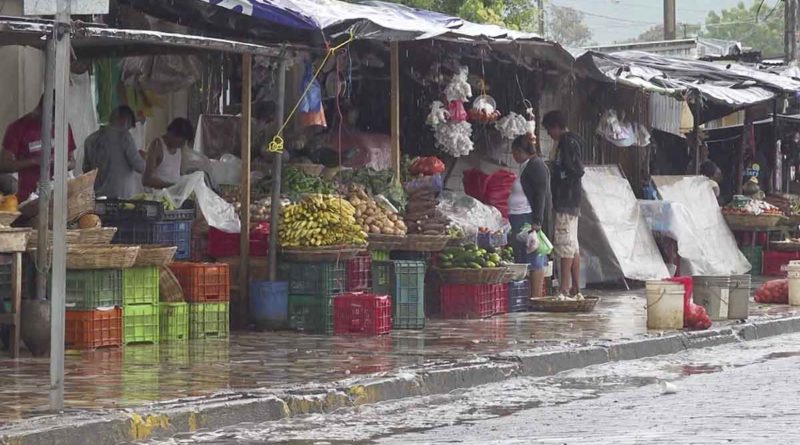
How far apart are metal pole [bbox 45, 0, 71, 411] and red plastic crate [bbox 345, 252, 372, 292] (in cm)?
565

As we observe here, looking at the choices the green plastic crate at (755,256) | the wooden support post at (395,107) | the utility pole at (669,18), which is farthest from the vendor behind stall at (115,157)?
the utility pole at (669,18)

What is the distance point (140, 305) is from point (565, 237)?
6.32m

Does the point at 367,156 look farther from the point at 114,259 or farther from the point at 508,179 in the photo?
the point at 114,259

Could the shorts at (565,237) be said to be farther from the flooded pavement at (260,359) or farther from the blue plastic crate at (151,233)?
the blue plastic crate at (151,233)

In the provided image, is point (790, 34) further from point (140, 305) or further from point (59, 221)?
point (59, 221)

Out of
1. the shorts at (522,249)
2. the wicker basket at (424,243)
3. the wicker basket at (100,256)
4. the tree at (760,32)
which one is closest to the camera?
the wicker basket at (100,256)

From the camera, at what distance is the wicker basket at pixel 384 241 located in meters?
15.1

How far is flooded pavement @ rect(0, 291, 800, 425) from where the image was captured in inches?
392

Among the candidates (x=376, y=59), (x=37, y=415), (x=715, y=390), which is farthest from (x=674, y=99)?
(x=37, y=415)

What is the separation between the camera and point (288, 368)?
11.5 meters

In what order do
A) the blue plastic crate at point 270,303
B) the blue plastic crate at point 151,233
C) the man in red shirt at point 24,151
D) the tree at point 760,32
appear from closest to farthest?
the blue plastic crate at point 151,233
the man in red shirt at point 24,151
the blue plastic crate at point 270,303
the tree at point 760,32

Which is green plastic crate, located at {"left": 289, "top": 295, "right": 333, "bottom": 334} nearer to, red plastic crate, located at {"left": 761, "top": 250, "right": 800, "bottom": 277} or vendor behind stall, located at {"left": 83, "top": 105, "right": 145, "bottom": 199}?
vendor behind stall, located at {"left": 83, "top": 105, "right": 145, "bottom": 199}

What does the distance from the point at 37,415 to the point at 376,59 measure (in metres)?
9.11

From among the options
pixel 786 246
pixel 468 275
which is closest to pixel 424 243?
pixel 468 275
